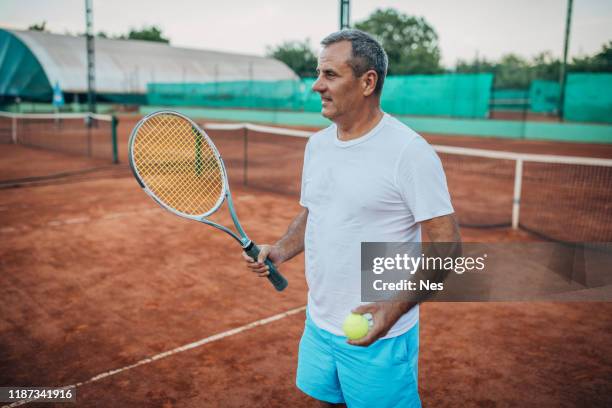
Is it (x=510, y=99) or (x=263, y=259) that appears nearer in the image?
(x=263, y=259)

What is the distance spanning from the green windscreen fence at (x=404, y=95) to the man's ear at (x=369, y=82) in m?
18.1

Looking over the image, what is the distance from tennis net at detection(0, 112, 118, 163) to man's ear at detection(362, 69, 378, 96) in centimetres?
1355

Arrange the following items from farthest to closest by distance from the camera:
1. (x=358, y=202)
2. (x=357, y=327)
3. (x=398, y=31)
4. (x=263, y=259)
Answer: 1. (x=398, y=31)
2. (x=263, y=259)
3. (x=358, y=202)
4. (x=357, y=327)

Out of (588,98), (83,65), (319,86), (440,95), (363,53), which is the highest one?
(83,65)

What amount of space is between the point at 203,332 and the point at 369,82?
118 inches

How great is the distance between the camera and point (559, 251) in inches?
265

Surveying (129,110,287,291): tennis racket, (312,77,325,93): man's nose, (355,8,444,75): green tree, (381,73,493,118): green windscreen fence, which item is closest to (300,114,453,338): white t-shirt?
(312,77,325,93): man's nose

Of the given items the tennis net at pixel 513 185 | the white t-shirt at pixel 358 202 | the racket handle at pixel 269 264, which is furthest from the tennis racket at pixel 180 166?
the tennis net at pixel 513 185

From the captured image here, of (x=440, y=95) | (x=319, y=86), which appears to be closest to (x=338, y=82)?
(x=319, y=86)

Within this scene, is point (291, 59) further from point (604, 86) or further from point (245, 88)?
point (604, 86)

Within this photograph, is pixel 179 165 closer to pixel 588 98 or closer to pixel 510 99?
pixel 588 98

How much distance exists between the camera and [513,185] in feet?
38.3

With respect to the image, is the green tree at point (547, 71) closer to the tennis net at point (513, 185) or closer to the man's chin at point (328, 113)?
the tennis net at point (513, 185)

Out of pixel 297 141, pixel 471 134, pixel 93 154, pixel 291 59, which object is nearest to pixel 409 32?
pixel 291 59
